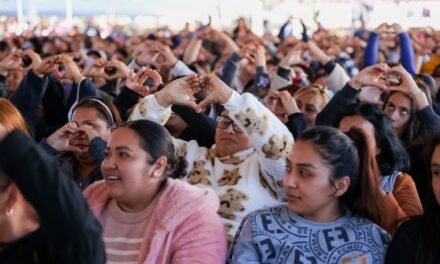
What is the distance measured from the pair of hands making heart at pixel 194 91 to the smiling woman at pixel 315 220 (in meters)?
0.57

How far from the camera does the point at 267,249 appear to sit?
2.39 metres

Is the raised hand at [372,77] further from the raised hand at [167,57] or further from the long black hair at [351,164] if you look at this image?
the raised hand at [167,57]

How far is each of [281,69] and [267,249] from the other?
3.51 meters

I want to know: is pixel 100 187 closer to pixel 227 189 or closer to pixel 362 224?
pixel 227 189

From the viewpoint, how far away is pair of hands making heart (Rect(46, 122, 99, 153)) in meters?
3.22

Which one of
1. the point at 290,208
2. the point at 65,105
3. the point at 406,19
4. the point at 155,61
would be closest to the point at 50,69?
the point at 65,105

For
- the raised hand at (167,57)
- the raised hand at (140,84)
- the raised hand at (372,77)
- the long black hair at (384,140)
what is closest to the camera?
the long black hair at (384,140)

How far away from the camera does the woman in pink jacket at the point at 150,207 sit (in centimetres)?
243

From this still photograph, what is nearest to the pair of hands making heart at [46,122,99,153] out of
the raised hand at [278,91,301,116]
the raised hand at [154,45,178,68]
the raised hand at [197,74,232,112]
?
the raised hand at [197,74,232,112]

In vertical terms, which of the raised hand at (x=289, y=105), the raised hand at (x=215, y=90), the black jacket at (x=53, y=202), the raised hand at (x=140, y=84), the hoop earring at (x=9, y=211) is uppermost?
the black jacket at (x=53, y=202)

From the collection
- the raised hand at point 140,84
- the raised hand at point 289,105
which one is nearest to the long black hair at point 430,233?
the raised hand at point 289,105

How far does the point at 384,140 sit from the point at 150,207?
39.0 inches

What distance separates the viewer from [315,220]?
2.44 meters

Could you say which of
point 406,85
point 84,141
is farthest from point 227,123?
point 406,85
